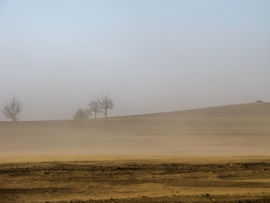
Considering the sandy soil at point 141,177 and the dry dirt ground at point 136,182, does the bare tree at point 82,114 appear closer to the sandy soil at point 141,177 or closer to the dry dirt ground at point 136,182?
the sandy soil at point 141,177

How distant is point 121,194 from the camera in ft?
38.8

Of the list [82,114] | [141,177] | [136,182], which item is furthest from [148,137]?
[82,114]

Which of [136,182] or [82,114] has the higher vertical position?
[82,114]

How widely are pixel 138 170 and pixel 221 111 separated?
48481mm

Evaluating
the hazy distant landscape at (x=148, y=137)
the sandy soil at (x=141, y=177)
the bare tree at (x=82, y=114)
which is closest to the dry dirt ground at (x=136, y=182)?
the sandy soil at (x=141, y=177)

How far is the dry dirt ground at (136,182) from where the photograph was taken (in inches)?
447

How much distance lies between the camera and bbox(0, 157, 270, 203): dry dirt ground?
11359mm

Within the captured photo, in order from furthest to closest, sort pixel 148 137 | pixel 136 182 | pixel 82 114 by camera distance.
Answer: pixel 82 114
pixel 148 137
pixel 136 182

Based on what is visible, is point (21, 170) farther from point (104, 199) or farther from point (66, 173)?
point (104, 199)

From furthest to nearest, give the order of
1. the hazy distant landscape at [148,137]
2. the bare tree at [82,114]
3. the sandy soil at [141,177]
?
the bare tree at [82,114]
the hazy distant landscape at [148,137]
the sandy soil at [141,177]

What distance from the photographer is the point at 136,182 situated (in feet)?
45.1

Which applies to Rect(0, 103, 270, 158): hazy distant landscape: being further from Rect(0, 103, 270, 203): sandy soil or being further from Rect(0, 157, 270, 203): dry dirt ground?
Rect(0, 157, 270, 203): dry dirt ground

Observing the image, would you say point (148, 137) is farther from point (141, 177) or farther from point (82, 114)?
point (82, 114)

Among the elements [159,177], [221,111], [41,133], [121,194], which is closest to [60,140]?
[41,133]
